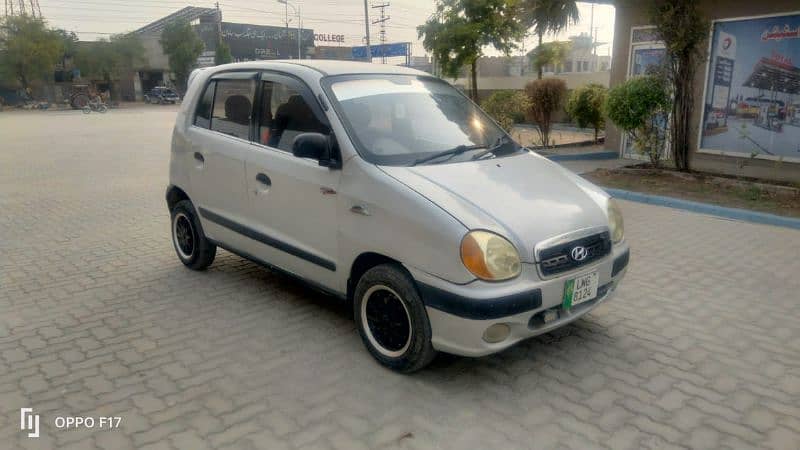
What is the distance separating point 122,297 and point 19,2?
66531 millimetres

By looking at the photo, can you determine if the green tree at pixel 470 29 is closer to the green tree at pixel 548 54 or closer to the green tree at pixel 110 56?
the green tree at pixel 548 54

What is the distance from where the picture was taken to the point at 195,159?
5012 millimetres

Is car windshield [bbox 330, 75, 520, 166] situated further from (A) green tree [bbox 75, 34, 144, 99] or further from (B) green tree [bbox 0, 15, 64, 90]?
(A) green tree [bbox 75, 34, 144, 99]

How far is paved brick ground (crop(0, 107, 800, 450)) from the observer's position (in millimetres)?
2973

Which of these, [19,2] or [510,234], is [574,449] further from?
[19,2]

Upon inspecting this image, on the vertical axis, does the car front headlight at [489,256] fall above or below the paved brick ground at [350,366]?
above

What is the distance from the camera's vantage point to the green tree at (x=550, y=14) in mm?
13344

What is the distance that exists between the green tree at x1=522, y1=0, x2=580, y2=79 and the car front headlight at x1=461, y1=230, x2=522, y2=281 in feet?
38.1

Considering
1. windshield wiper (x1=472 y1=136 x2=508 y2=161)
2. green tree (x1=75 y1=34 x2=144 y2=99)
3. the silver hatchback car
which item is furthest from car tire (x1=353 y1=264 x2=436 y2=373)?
green tree (x1=75 y1=34 x2=144 y2=99)

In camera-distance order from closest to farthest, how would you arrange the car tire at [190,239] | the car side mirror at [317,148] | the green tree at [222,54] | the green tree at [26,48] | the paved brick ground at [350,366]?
the paved brick ground at [350,366], the car side mirror at [317,148], the car tire at [190,239], the green tree at [26,48], the green tree at [222,54]

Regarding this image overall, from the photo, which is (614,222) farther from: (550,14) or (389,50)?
(389,50)

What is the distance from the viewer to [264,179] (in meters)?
4.24

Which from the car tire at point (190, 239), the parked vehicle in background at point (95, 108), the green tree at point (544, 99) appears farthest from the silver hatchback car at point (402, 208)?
the parked vehicle in background at point (95, 108)

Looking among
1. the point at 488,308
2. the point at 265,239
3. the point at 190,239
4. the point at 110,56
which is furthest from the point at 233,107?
the point at 110,56
